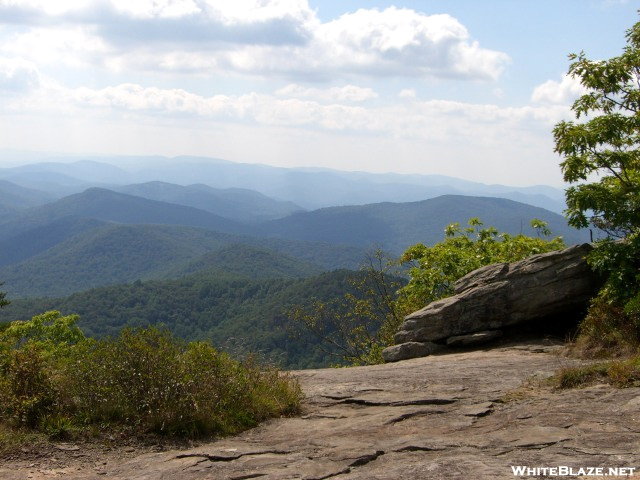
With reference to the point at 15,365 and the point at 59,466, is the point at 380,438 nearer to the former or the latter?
the point at 59,466

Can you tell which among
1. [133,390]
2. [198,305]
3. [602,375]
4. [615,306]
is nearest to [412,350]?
[615,306]

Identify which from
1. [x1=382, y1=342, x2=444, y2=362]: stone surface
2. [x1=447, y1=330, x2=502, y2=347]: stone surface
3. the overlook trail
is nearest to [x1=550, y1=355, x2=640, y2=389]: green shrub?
the overlook trail

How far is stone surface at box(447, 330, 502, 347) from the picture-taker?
1501 cm

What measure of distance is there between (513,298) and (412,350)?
3.25 m

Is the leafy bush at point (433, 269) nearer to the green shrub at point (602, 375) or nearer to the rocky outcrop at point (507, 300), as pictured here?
the rocky outcrop at point (507, 300)

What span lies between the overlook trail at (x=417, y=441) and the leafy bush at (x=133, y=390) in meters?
0.61

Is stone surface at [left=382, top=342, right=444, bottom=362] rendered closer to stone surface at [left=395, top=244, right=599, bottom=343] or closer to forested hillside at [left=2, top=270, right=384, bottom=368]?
stone surface at [left=395, top=244, right=599, bottom=343]

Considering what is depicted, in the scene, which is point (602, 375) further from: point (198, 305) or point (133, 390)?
point (198, 305)

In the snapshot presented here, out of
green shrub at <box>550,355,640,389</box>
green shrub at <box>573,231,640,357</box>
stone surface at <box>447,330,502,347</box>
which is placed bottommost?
stone surface at <box>447,330,502,347</box>

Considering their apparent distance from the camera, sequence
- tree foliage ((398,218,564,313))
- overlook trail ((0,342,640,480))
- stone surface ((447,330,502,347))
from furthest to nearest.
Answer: tree foliage ((398,218,564,313)), stone surface ((447,330,502,347)), overlook trail ((0,342,640,480))

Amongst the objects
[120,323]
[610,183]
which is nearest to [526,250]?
[610,183]

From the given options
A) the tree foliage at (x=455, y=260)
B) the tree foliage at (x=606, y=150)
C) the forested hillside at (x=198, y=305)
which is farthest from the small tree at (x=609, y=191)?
the forested hillside at (x=198, y=305)

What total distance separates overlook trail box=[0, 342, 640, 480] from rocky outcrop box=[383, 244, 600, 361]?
4159 mm

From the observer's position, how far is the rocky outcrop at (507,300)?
14359mm
